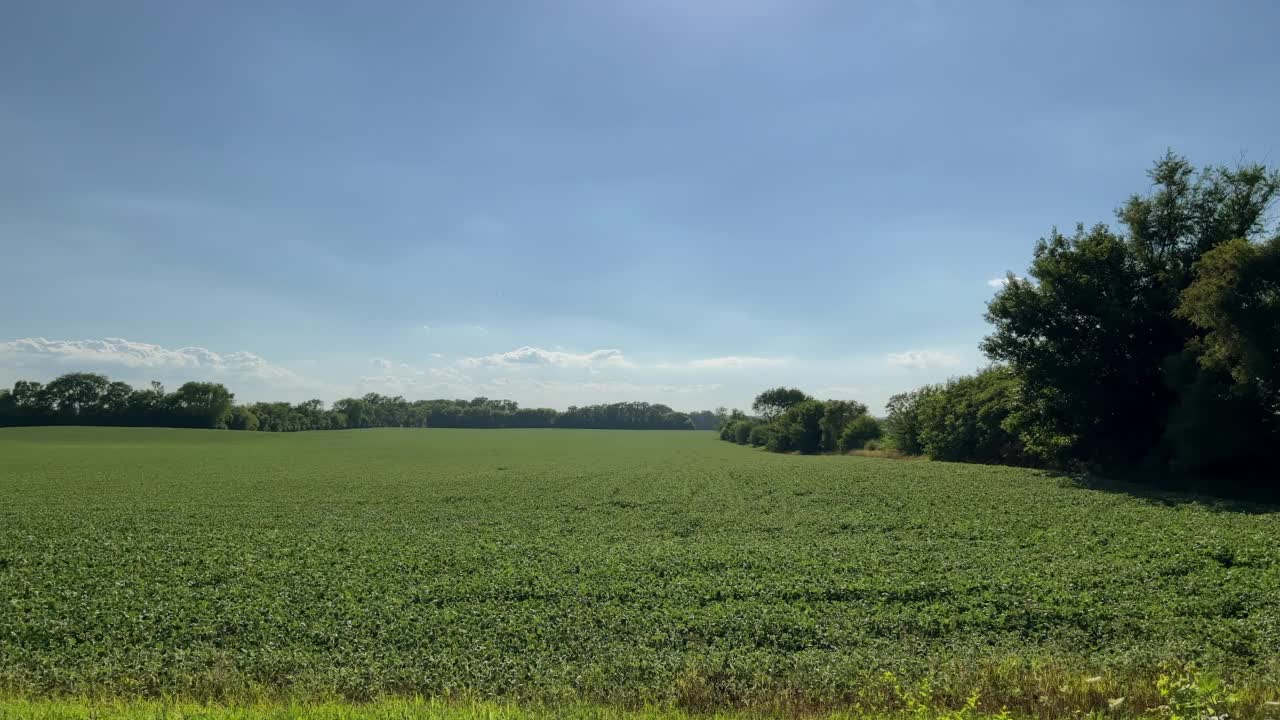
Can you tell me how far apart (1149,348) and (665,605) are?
33699 millimetres

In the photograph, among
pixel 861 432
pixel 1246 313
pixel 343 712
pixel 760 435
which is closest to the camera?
pixel 343 712

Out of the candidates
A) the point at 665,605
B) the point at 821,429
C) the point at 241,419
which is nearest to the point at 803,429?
the point at 821,429

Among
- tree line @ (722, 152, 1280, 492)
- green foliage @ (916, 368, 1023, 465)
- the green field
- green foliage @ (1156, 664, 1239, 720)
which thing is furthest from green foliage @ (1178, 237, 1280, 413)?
green foliage @ (1156, 664, 1239, 720)

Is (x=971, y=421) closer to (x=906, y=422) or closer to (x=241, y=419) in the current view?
(x=906, y=422)

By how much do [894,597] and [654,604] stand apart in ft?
16.7

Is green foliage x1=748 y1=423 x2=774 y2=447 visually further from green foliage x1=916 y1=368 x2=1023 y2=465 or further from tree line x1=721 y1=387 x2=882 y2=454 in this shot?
green foliage x1=916 y1=368 x2=1023 y2=465

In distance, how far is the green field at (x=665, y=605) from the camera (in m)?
9.83

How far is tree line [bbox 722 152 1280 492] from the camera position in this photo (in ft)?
93.8

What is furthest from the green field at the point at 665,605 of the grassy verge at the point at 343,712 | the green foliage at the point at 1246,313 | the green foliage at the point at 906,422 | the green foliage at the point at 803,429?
the green foliage at the point at 803,429

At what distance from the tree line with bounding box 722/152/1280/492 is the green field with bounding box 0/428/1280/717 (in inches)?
273

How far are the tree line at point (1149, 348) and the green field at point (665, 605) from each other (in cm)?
694

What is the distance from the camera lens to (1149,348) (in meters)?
34.2

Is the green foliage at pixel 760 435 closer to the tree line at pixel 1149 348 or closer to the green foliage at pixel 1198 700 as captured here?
the tree line at pixel 1149 348

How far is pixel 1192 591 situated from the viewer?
13.5 metres
